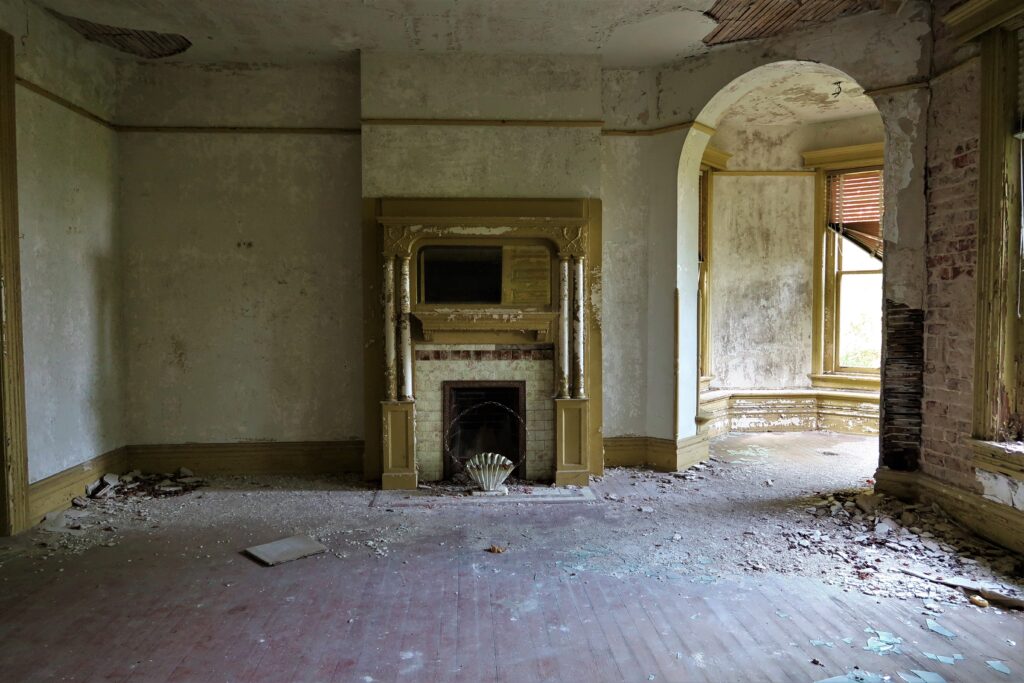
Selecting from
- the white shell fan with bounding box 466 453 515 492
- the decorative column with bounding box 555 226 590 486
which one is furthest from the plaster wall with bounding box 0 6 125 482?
the decorative column with bounding box 555 226 590 486

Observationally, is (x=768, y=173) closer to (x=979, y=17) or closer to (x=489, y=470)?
(x=979, y=17)

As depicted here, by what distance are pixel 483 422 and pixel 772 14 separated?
374 centimetres

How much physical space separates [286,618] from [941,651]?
114 inches

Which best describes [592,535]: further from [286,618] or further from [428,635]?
[286,618]

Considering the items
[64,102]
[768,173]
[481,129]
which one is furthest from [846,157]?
[64,102]

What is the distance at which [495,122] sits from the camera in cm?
525

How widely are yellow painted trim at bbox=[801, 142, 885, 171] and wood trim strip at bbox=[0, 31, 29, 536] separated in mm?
7243

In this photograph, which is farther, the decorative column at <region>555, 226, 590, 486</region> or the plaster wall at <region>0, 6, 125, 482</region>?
the decorative column at <region>555, 226, 590, 486</region>

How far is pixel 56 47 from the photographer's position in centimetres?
454

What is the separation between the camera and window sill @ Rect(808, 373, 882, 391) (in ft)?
23.2

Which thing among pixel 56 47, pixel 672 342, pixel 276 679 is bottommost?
pixel 276 679

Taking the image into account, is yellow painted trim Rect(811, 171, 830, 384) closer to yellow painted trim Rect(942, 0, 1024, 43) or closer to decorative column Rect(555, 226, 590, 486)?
yellow painted trim Rect(942, 0, 1024, 43)

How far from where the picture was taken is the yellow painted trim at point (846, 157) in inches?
270

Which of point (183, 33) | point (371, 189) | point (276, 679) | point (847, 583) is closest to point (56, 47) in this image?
point (183, 33)
